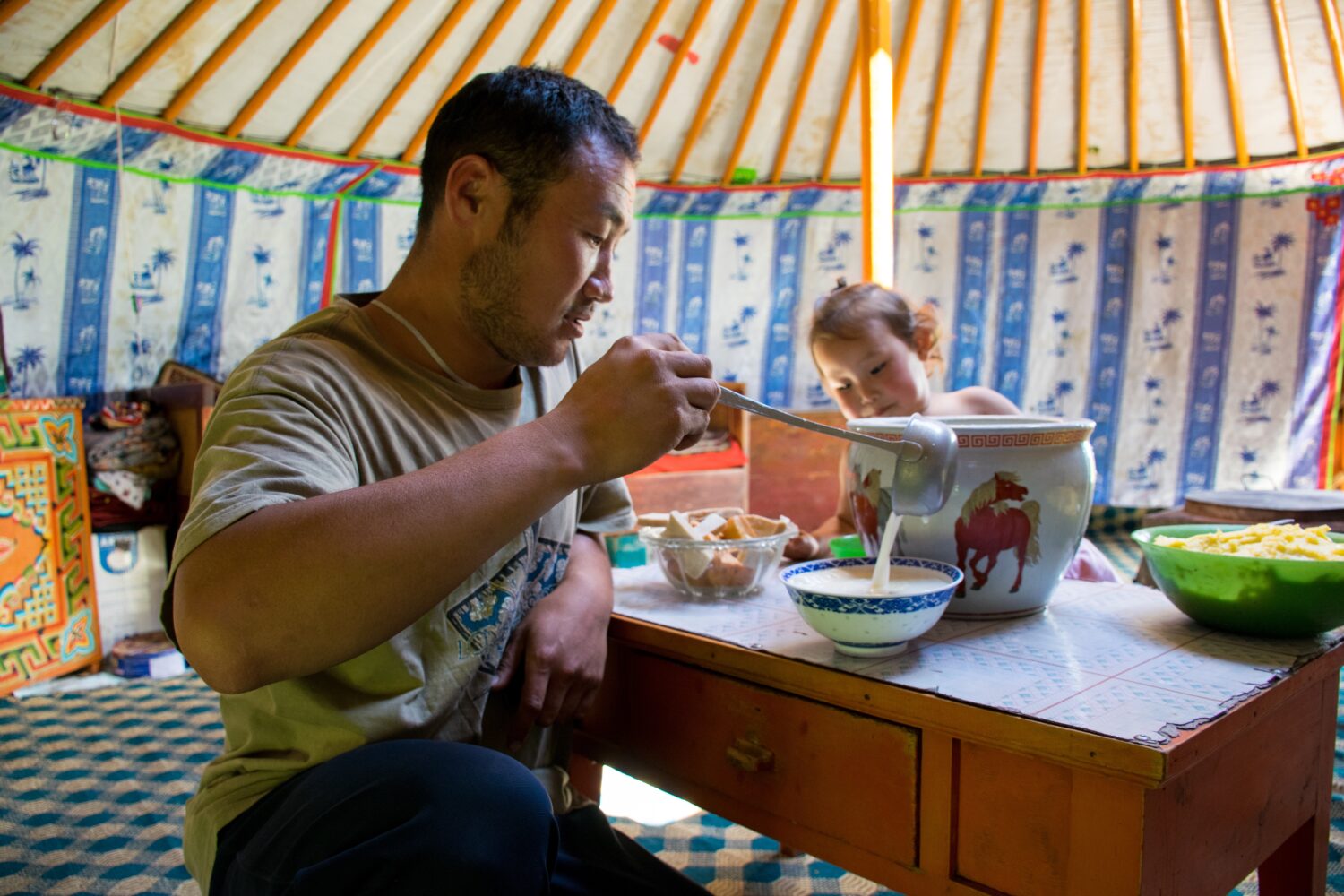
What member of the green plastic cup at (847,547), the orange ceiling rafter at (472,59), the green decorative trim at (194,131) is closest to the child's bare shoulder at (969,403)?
the green plastic cup at (847,547)

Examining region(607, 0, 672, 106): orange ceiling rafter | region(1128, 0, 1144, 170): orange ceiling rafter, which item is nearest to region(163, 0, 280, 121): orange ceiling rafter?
region(607, 0, 672, 106): orange ceiling rafter

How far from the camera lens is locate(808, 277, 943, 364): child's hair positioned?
5.65 feet

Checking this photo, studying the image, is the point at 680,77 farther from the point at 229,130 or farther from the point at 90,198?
the point at 90,198

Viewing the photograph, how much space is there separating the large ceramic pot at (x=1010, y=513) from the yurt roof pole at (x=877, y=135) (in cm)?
160

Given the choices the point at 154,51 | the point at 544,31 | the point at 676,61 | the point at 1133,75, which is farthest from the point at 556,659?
the point at 1133,75

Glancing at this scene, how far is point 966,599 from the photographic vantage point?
862 mm

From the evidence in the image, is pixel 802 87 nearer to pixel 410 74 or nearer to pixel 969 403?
pixel 410 74

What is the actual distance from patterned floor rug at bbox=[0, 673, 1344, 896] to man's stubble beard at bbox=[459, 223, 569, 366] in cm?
85

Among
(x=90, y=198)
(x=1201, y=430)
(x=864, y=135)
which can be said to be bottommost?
(x=1201, y=430)

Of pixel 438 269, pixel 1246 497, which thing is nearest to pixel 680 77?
pixel 1246 497

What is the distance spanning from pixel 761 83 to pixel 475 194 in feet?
8.30

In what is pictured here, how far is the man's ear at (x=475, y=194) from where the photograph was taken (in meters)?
0.87

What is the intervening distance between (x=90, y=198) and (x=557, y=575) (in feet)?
7.14

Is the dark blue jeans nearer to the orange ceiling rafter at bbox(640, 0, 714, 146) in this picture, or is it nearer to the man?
the man
